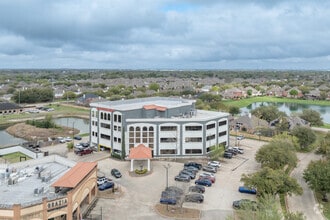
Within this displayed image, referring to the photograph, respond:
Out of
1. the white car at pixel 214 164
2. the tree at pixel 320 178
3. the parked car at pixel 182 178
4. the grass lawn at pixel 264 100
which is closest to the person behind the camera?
the tree at pixel 320 178

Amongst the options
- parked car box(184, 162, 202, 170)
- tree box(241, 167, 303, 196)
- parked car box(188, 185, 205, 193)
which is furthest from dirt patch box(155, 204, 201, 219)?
parked car box(184, 162, 202, 170)

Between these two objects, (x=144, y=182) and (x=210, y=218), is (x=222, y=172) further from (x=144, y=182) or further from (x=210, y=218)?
(x=210, y=218)

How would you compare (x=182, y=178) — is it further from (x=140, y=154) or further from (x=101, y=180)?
(x=101, y=180)

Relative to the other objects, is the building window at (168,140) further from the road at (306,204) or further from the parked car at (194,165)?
the road at (306,204)

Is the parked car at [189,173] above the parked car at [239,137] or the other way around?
the other way around

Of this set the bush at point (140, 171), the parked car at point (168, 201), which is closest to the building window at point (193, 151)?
the bush at point (140, 171)

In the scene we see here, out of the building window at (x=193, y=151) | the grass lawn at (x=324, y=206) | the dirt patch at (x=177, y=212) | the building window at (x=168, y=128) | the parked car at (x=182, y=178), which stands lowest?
the grass lawn at (x=324, y=206)

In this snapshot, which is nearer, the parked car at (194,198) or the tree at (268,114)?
the parked car at (194,198)
